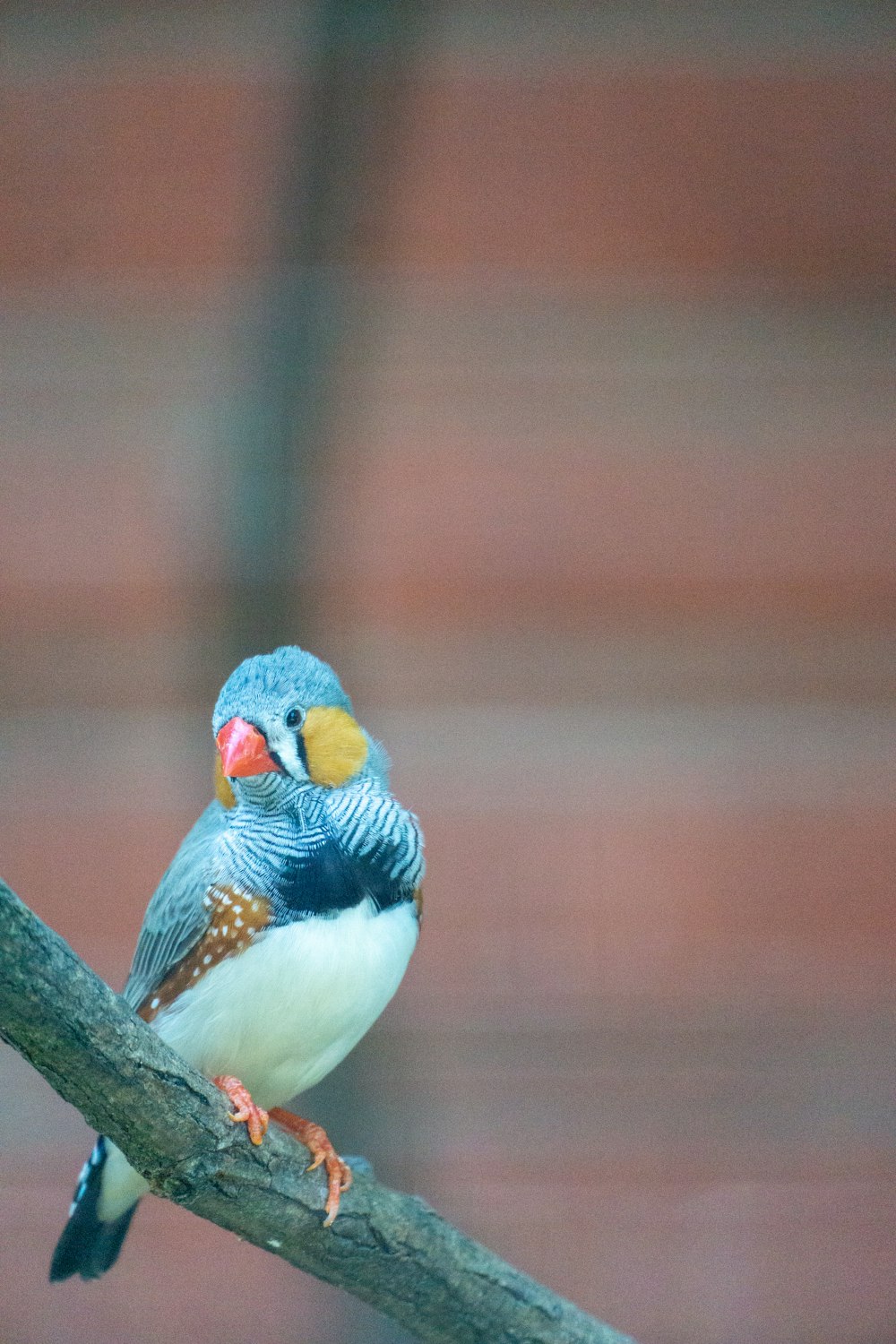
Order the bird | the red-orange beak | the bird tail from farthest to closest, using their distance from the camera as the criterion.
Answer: the bird tail, the bird, the red-orange beak

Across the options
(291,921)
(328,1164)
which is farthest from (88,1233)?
→ (291,921)

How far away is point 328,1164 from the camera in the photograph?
2.40ft

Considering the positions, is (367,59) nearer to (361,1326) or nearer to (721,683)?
(721,683)

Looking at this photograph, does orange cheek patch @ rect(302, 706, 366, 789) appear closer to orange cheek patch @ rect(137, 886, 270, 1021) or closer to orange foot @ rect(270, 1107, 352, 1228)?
orange cheek patch @ rect(137, 886, 270, 1021)

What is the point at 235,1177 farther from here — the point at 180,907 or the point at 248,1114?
the point at 180,907

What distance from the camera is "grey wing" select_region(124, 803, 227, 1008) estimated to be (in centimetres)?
68

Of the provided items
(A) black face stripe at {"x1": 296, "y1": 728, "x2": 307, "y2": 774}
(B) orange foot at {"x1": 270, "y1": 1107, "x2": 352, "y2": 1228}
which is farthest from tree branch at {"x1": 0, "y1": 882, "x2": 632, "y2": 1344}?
(A) black face stripe at {"x1": 296, "y1": 728, "x2": 307, "y2": 774}

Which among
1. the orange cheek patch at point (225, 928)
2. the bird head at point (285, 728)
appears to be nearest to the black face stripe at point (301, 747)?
the bird head at point (285, 728)

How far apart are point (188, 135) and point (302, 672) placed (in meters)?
1.05

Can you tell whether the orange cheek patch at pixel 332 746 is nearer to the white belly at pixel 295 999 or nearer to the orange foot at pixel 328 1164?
the white belly at pixel 295 999

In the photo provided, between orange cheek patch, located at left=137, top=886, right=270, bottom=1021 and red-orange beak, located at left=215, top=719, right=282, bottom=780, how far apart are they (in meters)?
0.19

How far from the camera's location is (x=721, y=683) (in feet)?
4.91

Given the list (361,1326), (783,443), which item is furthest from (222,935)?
(783,443)

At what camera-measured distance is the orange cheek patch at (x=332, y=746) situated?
58 cm
